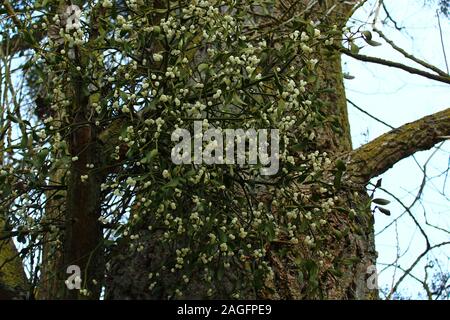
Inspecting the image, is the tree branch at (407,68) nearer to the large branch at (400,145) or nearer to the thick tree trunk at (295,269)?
the large branch at (400,145)

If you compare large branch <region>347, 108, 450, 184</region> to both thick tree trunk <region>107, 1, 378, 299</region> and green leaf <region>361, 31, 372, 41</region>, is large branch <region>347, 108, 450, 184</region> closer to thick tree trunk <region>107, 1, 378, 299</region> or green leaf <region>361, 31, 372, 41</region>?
thick tree trunk <region>107, 1, 378, 299</region>

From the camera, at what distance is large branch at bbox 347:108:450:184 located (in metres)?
2.96

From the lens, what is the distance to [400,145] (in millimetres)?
2982

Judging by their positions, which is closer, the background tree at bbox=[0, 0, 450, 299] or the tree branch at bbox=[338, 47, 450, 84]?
the background tree at bbox=[0, 0, 450, 299]

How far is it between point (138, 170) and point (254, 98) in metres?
0.38

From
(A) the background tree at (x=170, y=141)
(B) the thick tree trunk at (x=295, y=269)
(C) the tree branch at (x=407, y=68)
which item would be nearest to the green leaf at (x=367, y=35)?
(A) the background tree at (x=170, y=141)

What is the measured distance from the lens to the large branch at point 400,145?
9.70ft

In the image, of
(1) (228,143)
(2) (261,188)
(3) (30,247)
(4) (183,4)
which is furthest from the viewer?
(2) (261,188)

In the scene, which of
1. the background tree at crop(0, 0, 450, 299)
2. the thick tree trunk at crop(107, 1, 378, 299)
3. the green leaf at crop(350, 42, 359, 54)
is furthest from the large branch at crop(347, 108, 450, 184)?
the green leaf at crop(350, 42, 359, 54)

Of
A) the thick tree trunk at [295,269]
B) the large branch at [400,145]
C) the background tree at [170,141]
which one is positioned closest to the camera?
the background tree at [170,141]

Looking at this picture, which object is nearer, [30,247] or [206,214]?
[206,214]
